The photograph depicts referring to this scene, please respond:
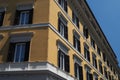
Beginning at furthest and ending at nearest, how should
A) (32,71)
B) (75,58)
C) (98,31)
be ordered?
(98,31) < (75,58) < (32,71)

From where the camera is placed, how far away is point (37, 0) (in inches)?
730

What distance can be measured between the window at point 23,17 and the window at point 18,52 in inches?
81.3

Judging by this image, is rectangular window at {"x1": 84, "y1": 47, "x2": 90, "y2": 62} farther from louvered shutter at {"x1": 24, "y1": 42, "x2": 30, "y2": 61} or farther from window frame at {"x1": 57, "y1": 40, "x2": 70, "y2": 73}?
louvered shutter at {"x1": 24, "y1": 42, "x2": 30, "y2": 61}

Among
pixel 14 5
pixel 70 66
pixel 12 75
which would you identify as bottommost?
pixel 12 75

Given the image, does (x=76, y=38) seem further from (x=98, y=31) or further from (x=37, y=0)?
(x=98, y=31)

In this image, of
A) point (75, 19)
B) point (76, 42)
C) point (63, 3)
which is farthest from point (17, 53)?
point (75, 19)

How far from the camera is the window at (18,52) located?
1628cm

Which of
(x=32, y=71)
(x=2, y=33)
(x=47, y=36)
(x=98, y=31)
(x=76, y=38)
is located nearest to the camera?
(x=32, y=71)

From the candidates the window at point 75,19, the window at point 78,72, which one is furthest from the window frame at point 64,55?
the window at point 75,19

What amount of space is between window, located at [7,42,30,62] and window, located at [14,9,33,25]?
6.77 ft

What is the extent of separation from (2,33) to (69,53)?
239 inches

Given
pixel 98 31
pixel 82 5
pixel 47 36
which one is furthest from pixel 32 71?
pixel 98 31

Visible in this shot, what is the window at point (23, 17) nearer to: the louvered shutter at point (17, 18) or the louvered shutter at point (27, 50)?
the louvered shutter at point (17, 18)

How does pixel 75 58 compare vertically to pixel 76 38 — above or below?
below
